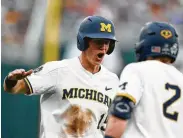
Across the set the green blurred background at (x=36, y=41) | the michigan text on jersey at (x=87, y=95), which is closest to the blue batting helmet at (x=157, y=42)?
the michigan text on jersey at (x=87, y=95)

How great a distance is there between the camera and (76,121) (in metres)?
5.76

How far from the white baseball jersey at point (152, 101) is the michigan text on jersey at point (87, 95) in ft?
4.13

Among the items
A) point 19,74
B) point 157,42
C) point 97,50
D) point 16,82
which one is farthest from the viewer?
point 97,50

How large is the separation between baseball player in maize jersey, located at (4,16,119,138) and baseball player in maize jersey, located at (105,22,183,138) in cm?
122

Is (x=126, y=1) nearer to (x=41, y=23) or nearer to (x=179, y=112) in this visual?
(x=41, y=23)

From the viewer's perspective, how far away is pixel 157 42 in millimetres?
4766

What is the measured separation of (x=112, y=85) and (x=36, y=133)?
15.1 ft

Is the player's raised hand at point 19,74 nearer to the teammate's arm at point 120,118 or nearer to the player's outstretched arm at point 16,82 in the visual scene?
the player's outstretched arm at point 16,82

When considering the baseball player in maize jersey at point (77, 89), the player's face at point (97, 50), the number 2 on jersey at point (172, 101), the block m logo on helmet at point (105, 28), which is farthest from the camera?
the block m logo on helmet at point (105, 28)

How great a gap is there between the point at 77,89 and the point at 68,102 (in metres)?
0.15

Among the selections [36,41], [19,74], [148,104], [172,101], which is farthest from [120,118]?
[36,41]

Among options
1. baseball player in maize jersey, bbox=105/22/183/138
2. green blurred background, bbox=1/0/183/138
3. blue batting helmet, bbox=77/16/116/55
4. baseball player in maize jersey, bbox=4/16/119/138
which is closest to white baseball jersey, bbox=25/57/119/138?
baseball player in maize jersey, bbox=4/16/119/138

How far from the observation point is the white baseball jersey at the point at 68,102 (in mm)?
5742

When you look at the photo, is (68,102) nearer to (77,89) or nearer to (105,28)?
(77,89)
